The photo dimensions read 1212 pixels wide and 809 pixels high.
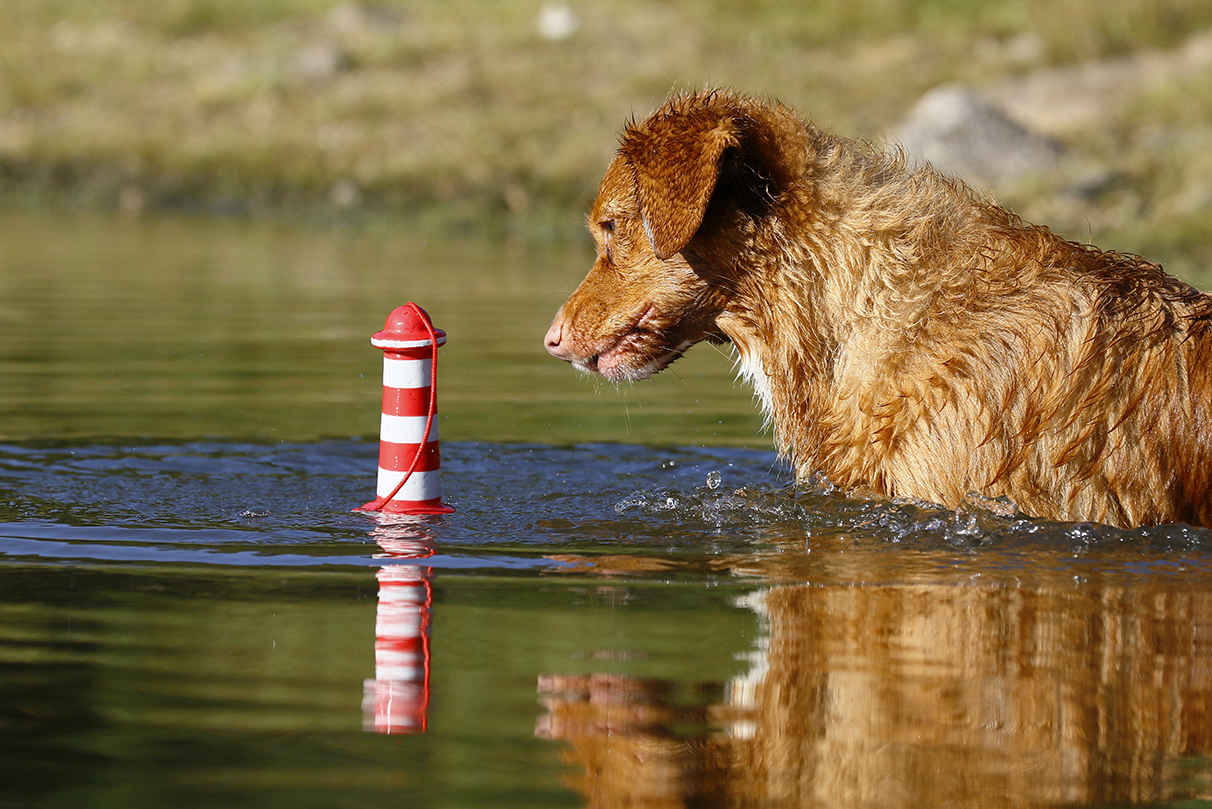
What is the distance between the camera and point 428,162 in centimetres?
2556

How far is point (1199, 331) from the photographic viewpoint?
5.84 metres

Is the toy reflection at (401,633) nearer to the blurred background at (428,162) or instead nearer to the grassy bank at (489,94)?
the blurred background at (428,162)

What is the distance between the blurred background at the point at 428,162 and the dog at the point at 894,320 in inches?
118

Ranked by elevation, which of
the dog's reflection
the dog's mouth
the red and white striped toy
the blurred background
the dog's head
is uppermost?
the blurred background

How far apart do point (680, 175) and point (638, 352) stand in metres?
0.83

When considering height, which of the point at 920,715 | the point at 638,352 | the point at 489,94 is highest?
the point at 489,94

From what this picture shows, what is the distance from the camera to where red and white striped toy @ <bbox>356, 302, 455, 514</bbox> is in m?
6.83

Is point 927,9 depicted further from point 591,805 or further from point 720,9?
point 591,805

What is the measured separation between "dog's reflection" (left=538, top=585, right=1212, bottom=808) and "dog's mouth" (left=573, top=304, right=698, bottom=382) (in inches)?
61.9

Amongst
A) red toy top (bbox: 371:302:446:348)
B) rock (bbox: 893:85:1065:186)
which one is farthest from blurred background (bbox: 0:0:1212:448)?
red toy top (bbox: 371:302:446:348)

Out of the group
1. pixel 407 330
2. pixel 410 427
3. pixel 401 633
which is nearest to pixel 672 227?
pixel 407 330

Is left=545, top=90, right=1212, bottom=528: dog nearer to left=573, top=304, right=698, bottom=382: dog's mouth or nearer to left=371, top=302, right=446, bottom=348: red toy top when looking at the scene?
left=573, top=304, right=698, bottom=382: dog's mouth

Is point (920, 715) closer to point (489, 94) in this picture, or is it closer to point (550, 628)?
point (550, 628)

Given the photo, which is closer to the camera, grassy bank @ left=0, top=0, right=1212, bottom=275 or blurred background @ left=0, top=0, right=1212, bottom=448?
blurred background @ left=0, top=0, right=1212, bottom=448
